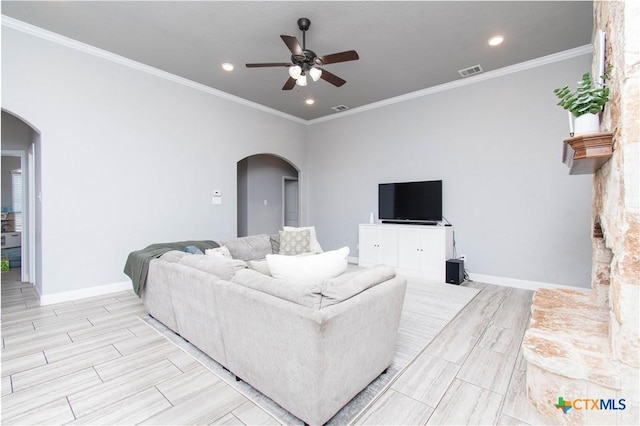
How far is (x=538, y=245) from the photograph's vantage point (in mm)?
4055

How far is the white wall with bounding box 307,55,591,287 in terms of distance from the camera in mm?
3859

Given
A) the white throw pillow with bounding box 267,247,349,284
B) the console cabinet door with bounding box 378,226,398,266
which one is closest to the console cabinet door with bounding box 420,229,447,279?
the console cabinet door with bounding box 378,226,398,266

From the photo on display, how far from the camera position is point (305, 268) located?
1869 millimetres

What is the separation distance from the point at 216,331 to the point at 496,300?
11.3 ft

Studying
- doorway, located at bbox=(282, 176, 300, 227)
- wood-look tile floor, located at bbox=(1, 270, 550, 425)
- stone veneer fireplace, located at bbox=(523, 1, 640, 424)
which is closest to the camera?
stone veneer fireplace, located at bbox=(523, 1, 640, 424)

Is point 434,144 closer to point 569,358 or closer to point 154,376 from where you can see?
point 569,358

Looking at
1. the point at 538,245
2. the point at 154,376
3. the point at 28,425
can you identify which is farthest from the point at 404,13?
the point at 28,425

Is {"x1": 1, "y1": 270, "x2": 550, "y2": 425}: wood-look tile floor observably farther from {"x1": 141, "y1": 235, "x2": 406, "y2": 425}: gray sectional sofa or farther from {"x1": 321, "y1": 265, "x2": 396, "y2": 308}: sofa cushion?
{"x1": 321, "y1": 265, "x2": 396, "y2": 308}: sofa cushion

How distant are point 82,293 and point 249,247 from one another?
2198 mm

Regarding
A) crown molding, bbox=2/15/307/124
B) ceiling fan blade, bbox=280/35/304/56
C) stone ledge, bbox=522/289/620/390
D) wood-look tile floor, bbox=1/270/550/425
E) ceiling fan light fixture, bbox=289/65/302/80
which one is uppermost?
crown molding, bbox=2/15/307/124

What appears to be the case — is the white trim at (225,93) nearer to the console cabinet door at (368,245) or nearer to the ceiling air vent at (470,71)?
the ceiling air vent at (470,71)

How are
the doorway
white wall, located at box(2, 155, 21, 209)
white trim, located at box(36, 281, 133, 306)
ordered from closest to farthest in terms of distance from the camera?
white trim, located at box(36, 281, 133, 306) → white wall, located at box(2, 155, 21, 209) → the doorway

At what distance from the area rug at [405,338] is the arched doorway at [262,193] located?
13.3 ft

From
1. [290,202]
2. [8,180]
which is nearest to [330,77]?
[290,202]
